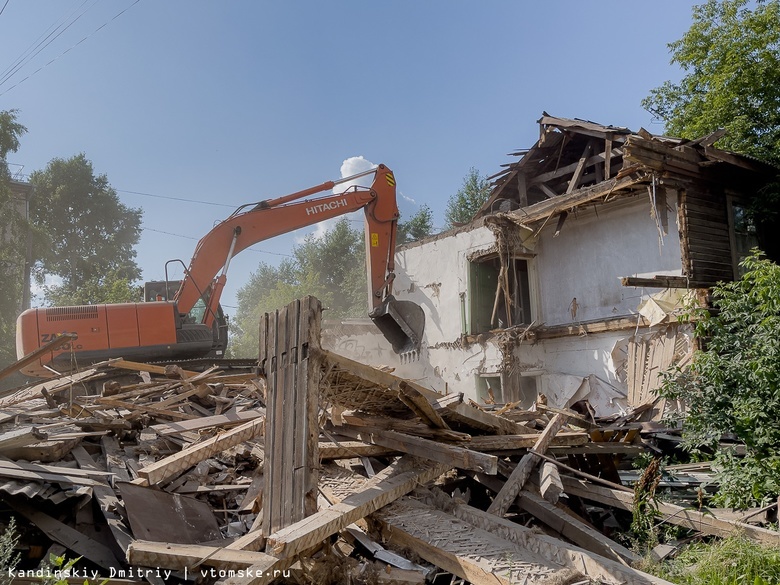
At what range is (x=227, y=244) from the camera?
11953mm

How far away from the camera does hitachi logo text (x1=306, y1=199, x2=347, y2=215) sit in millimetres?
12852

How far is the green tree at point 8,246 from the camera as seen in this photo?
92.9ft

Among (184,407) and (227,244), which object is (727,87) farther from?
(184,407)

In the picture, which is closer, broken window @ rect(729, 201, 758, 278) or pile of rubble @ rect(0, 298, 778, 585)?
pile of rubble @ rect(0, 298, 778, 585)

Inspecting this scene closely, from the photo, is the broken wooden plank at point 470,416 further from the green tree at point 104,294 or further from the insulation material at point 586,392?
the green tree at point 104,294

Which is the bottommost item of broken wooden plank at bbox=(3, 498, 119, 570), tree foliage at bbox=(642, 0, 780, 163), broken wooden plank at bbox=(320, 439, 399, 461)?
broken wooden plank at bbox=(3, 498, 119, 570)

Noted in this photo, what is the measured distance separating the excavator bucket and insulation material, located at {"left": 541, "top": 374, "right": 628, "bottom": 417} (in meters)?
3.66

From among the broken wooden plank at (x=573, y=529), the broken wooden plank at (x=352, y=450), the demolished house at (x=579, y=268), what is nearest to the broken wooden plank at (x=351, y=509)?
the broken wooden plank at (x=352, y=450)

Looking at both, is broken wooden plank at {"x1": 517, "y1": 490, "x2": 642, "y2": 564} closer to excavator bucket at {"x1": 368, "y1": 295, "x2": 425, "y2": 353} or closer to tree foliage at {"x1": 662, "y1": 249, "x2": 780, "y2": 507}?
tree foliage at {"x1": 662, "y1": 249, "x2": 780, "y2": 507}

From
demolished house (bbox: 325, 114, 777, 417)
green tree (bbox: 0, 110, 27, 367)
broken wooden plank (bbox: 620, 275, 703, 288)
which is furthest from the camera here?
green tree (bbox: 0, 110, 27, 367)

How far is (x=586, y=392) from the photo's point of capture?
1326 centimetres

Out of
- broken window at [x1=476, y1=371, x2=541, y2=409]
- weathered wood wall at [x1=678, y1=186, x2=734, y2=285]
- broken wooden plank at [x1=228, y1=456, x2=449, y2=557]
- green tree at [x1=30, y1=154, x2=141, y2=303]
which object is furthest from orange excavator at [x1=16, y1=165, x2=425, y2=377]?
green tree at [x1=30, y1=154, x2=141, y2=303]

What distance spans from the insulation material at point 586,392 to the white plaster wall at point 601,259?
4.91 feet

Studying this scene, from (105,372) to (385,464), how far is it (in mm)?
6531
